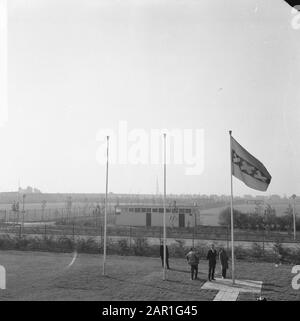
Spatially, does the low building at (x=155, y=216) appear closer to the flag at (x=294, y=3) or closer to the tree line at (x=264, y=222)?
the tree line at (x=264, y=222)

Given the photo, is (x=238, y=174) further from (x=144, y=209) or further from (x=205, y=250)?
(x=144, y=209)

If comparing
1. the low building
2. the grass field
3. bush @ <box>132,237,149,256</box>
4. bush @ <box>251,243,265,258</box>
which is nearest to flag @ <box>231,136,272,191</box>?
the grass field

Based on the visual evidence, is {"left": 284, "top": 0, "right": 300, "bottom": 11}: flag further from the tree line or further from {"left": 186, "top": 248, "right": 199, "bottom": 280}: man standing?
the tree line

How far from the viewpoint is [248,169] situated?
1534 centimetres

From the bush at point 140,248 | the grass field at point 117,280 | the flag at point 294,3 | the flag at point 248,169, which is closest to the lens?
the flag at point 294,3

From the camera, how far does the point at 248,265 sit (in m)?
21.2

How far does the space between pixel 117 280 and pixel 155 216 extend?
36.4m

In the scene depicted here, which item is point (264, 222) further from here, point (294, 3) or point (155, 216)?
point (294, 3)

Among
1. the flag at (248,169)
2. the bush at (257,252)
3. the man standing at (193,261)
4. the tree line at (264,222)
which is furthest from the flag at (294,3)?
the tree line at (264,222)

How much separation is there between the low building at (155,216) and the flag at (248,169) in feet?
118

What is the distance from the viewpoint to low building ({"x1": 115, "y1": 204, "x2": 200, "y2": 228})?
52.1 m

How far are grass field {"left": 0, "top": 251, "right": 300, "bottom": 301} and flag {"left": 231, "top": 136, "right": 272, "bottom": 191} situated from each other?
4180 mm

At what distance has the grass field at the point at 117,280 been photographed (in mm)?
14078

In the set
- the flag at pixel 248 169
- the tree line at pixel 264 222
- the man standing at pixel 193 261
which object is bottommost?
the tree line at pixel 264 222
